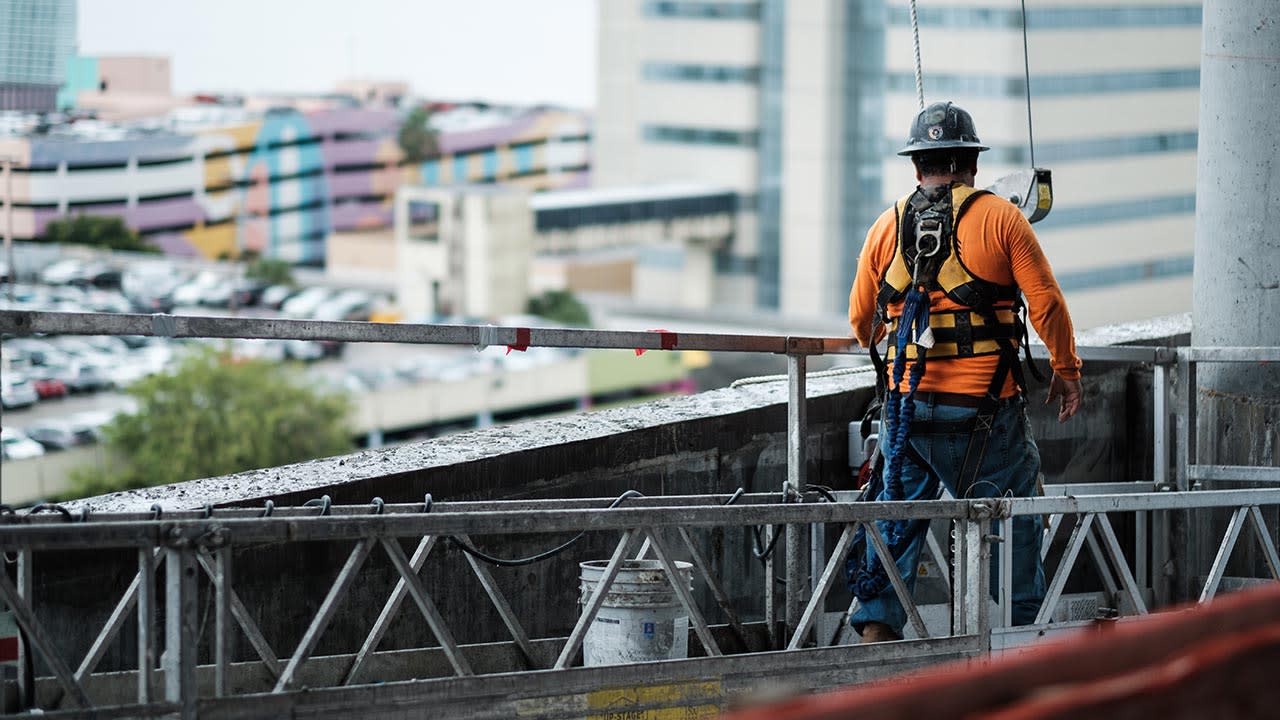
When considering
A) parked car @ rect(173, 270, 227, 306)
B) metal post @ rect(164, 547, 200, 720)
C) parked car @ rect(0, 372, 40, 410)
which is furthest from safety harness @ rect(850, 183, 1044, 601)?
parked car @ rect(173, 270, 227, 306)

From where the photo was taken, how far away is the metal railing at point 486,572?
4.38 metres

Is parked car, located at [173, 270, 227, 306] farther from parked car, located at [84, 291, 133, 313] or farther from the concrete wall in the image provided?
the concrete wall

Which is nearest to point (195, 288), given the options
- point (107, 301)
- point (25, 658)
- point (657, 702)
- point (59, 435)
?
point (107, 301)

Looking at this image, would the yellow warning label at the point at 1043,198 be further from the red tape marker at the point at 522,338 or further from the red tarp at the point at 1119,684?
the red tarp at the point at 1119,684

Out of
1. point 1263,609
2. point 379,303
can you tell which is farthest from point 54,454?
point 1263,609

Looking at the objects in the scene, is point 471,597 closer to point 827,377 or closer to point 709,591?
point 709,591

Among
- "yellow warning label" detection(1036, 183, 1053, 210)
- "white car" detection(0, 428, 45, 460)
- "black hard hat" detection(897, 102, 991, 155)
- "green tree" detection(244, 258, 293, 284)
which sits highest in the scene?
"black hard hat" detection(897, 102, 991, 155)

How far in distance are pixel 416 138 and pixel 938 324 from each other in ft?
420

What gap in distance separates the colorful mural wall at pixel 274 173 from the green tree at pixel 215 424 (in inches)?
520

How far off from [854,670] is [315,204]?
121 metres

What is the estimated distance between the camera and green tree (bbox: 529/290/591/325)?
331 feet

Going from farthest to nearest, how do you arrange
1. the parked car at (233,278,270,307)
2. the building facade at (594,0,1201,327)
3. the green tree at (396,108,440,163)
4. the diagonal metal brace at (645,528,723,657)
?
the green tree at (396,108,440,163) < the parked car at (233,278,270,307) < the building facade at (594,0,1201,327) < the diagonal metal brace at (645,528,723,657)

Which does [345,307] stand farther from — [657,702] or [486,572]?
[657,702]

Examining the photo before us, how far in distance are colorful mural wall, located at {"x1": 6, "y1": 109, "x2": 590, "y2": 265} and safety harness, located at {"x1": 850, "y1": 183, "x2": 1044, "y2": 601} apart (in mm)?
68474
